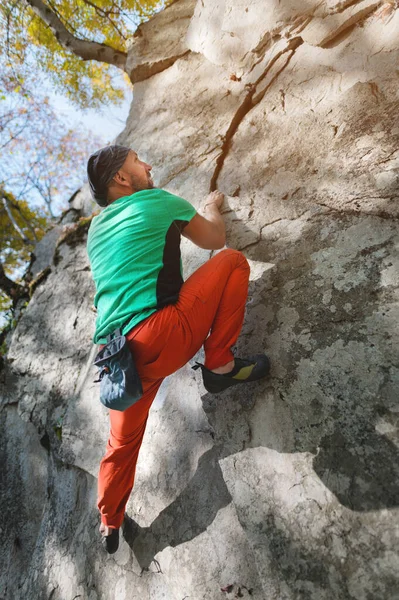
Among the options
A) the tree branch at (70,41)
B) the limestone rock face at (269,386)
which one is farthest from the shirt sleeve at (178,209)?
the tree branch at (70,41)

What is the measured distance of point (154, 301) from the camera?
1.87 meters

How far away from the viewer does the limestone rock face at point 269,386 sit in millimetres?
1640

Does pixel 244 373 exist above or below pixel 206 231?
below

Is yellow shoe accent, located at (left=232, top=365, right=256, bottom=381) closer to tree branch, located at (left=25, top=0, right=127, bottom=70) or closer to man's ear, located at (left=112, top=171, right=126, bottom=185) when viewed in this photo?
man's ear, located at (left=112, top=171, right=126, bottom=185)

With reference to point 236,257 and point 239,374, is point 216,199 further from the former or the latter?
point 239,374

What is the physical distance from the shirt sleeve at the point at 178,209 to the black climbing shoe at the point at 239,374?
86cm

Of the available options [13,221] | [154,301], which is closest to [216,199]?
[154,301]

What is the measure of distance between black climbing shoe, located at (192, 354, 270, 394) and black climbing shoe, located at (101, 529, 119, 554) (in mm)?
1202

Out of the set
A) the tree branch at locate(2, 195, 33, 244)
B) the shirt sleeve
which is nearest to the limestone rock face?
the shirt sleeve

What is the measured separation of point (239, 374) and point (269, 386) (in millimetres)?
210

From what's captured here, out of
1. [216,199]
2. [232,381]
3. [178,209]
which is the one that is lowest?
[232,381]

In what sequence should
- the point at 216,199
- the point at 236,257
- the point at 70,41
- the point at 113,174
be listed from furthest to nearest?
the point at 70,41 → the point at 216,199 → the point at 113,174 → the point at 236,257

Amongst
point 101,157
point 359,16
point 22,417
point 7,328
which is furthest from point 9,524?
point 359,16

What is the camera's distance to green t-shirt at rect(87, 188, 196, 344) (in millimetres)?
1898
